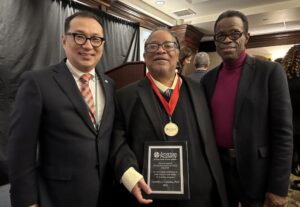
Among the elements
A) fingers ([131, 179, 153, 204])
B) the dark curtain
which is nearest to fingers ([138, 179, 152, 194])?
fingers ([131, 179, 153, 204])

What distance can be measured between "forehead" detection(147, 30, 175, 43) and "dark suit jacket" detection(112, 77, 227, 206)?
0.24 meters

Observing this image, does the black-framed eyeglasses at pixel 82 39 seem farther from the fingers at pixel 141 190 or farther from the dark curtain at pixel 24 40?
the dark curtain at pixel 24 40

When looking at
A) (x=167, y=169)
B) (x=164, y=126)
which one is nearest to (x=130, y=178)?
(x=167, y=169)

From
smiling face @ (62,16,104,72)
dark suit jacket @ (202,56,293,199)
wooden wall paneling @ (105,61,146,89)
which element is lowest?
dark suit jacket @ (202,56,293,199)

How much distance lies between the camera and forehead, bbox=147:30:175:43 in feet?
4.56

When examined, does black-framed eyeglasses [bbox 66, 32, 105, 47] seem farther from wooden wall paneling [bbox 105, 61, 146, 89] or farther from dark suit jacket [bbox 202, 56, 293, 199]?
dark suit jacket [bbox 202, 56, 293, 199]

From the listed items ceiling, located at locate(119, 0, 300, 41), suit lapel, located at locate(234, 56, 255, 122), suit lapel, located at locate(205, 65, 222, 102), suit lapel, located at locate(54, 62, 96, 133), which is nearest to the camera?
suit lapel, located at locate(54, 62, 96, 133)

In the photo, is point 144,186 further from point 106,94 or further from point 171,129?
point 106,94

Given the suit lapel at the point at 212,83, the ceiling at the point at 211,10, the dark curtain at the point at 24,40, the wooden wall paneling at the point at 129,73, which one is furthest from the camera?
the ceiling at the point at 211,10

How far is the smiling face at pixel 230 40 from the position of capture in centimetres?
139

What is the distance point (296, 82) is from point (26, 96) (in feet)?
7.08

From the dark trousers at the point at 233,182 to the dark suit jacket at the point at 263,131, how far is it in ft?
0.12

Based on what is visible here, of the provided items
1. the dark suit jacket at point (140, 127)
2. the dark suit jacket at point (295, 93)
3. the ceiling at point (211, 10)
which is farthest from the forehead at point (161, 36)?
the ceiling at point (211, 10)

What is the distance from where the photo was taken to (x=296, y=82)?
7.22 feet
